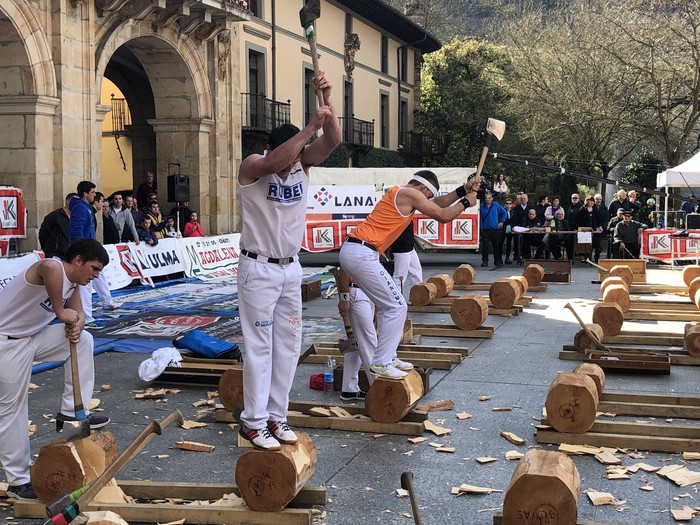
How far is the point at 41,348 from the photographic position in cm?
546

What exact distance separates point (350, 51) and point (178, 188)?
16699mm

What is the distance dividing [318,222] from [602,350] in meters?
14.0

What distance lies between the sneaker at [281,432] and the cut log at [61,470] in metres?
1.02

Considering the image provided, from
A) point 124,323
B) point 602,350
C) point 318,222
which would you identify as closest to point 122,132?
point 318,222

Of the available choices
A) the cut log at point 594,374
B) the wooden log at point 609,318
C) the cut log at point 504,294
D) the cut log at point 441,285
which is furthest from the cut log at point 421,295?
the cut log at point 594,374

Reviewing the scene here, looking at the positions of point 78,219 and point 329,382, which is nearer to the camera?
point 329,382

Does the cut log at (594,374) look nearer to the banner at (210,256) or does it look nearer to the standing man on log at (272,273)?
the standing man on log at (272,273)

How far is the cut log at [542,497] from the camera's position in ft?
14.2

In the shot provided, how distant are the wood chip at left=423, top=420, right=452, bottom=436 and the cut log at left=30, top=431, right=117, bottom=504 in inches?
102

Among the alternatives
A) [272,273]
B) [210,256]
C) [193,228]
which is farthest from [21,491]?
[193,228]

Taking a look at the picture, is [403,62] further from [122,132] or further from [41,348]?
[41,348]

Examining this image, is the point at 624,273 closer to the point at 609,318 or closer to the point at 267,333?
the point at 609,318

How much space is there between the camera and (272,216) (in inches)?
206

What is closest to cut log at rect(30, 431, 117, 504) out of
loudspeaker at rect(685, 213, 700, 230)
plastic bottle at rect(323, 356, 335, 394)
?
plastic bottle at rect(323, 356, 335, 394)
